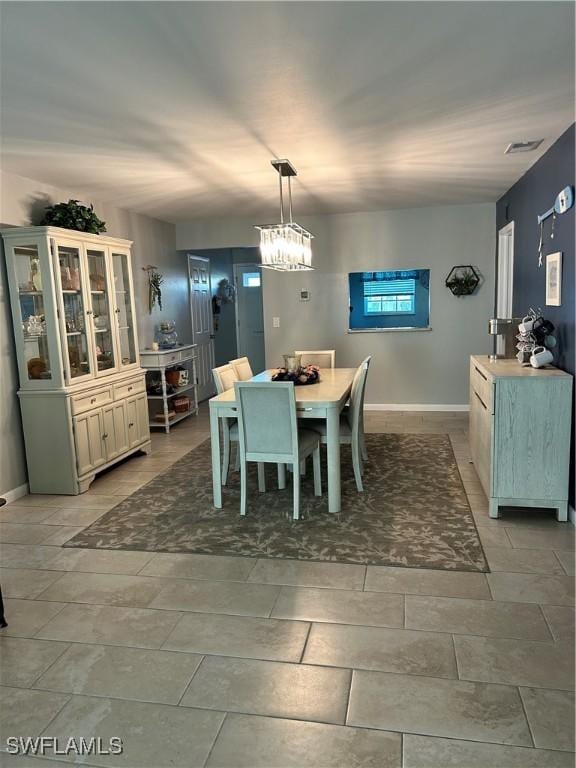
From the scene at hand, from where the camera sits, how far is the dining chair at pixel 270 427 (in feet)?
11.5

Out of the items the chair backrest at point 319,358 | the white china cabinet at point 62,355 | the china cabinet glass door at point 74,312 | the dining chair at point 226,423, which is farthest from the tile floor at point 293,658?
the chair backrest at point 319,358

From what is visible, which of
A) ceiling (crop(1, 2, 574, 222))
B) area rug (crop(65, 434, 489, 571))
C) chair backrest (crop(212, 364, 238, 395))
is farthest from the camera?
chair backrest (crop(212, 364, 238, 395))

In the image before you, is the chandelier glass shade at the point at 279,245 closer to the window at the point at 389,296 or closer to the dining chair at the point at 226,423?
the dining chair at the point at 226,423

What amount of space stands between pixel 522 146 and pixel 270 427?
8.38 ft

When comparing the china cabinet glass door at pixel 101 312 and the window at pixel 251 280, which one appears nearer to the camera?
the china cabinet glass door at pixel 101 312

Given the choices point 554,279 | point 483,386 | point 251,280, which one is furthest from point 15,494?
point 251,280

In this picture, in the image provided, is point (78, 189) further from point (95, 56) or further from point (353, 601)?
point (353, 601)

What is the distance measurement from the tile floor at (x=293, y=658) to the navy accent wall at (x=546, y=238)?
126 cm

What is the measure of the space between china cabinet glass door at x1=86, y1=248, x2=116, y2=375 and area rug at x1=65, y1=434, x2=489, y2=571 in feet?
3.65

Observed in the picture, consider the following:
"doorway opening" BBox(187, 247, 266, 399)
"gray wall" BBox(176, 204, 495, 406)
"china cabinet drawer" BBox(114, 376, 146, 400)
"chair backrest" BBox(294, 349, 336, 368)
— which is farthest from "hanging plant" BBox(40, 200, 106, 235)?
"doorway opening" BBox(187, 247, 266, 399)

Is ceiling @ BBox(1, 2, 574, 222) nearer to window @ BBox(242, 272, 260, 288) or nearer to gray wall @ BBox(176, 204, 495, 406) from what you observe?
gray wall @ BBox(176, 204, 495, 406)

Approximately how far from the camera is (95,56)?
89.5 inches

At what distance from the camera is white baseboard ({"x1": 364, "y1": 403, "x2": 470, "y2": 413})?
6746mm

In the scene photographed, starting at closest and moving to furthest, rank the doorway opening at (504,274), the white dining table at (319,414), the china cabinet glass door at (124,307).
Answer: the white dining table at (319,414) < the china cabinet glass door at (124,307) < the doorway opening at (504,274)
